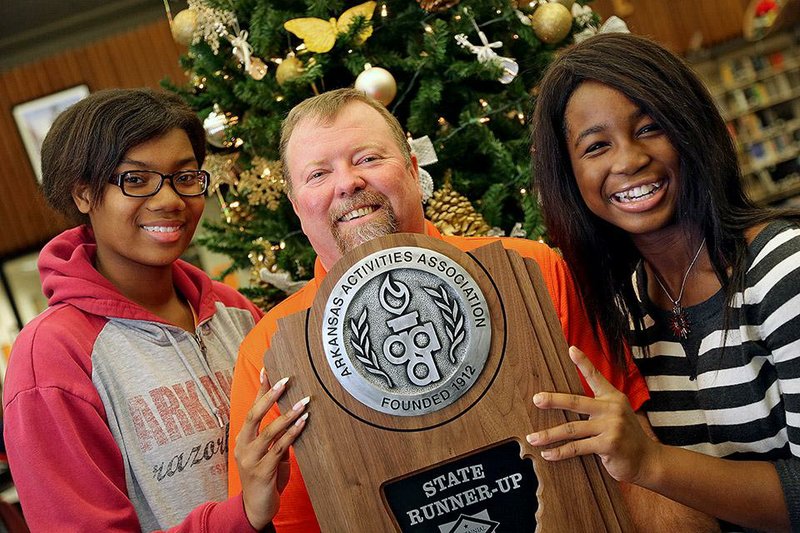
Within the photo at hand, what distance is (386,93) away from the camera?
198cm

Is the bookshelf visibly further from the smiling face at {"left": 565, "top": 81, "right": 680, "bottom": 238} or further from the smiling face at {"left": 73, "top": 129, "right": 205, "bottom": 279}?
the smiling face at {"left": 73, "top": 129, "right": 205, "bottom": 279}

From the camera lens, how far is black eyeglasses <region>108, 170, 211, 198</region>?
1.67 meters

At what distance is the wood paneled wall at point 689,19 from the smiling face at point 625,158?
19.6ft

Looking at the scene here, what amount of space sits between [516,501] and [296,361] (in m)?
0.41

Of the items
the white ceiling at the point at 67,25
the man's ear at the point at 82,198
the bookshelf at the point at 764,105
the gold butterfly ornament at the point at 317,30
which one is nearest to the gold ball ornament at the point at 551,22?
the gold butterfly ornament at the point at 317,30

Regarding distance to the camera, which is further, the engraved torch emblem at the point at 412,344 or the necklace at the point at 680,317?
the necklace at the point at 680,317

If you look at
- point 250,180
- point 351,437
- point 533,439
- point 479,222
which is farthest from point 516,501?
point 250,180

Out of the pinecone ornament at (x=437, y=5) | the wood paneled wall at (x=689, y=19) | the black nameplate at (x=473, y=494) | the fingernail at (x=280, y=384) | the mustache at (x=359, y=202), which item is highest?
the wood paneled wall at (x=689, y=19)

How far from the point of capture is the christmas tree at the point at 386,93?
2.09 m

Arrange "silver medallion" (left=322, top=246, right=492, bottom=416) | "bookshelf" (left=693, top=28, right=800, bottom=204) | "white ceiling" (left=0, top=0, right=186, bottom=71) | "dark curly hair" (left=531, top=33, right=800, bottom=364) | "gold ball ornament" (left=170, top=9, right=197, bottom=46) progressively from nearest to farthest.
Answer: "silver medallion" (left=322, top=246, right=492, bottom=416) → "dark curly hair" (left=531, top=33, right=800, bottom=364) → "gold ball ornament" (left=170, top=9, right=197, bottom=46) → "white ceiling" (left=0, top=0, right=186, bottom=71) → "bookshelf" (left=693, top=28, right=800, bottom=204)

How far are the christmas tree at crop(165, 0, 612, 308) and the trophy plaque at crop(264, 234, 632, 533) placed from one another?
0.81m

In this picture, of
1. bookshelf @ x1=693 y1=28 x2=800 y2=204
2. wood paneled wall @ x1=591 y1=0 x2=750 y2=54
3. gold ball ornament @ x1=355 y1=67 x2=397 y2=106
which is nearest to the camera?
gold ball ornament @ x1=355 y1=67 x2=397 y2=106

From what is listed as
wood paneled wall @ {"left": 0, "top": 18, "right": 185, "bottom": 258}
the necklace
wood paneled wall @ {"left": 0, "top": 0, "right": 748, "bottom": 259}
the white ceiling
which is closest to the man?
the necklace

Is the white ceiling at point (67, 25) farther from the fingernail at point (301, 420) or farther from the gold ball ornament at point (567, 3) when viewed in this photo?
the fingernail at point (301, 420)
